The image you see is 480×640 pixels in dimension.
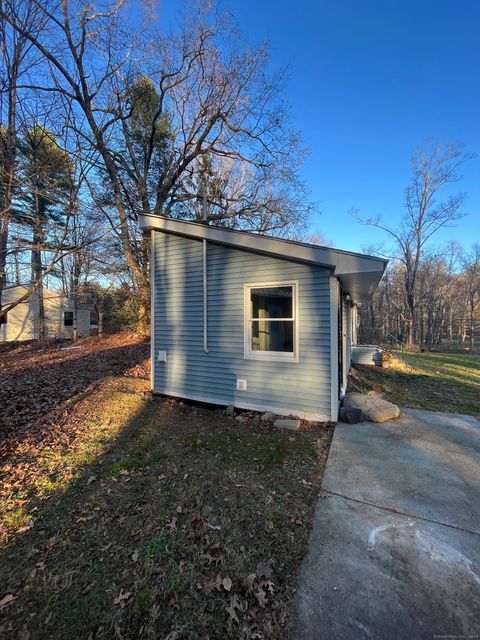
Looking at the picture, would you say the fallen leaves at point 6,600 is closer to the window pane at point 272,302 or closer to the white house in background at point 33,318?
the window pane at point 272,302

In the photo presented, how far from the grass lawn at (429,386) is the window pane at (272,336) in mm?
3171

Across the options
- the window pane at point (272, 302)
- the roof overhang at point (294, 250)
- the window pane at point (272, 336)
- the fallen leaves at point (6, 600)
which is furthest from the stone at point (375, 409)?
the fallen leaves at point (6, 600)

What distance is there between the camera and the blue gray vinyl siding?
4.91m

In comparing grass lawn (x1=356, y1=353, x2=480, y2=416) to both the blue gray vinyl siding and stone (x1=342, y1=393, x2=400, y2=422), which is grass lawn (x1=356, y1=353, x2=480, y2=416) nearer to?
stone (x1=342, y1=393, x2=400, y2=422)

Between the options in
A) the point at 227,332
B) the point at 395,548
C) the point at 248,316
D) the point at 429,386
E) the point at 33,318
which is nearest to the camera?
the point at 395,548

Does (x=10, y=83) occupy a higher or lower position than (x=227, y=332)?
higher

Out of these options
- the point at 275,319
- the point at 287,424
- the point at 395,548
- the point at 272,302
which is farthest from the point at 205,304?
the point at 395,548

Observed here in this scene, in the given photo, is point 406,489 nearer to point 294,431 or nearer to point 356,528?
point 356,528

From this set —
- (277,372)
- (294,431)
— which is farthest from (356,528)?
(277,372)

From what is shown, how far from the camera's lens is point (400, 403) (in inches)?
249

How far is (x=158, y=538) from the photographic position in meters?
2.36

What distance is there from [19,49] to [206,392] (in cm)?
794

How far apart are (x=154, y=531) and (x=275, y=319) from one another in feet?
11.9

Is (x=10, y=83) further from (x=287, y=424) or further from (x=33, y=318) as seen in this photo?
(x=33, y=318)
